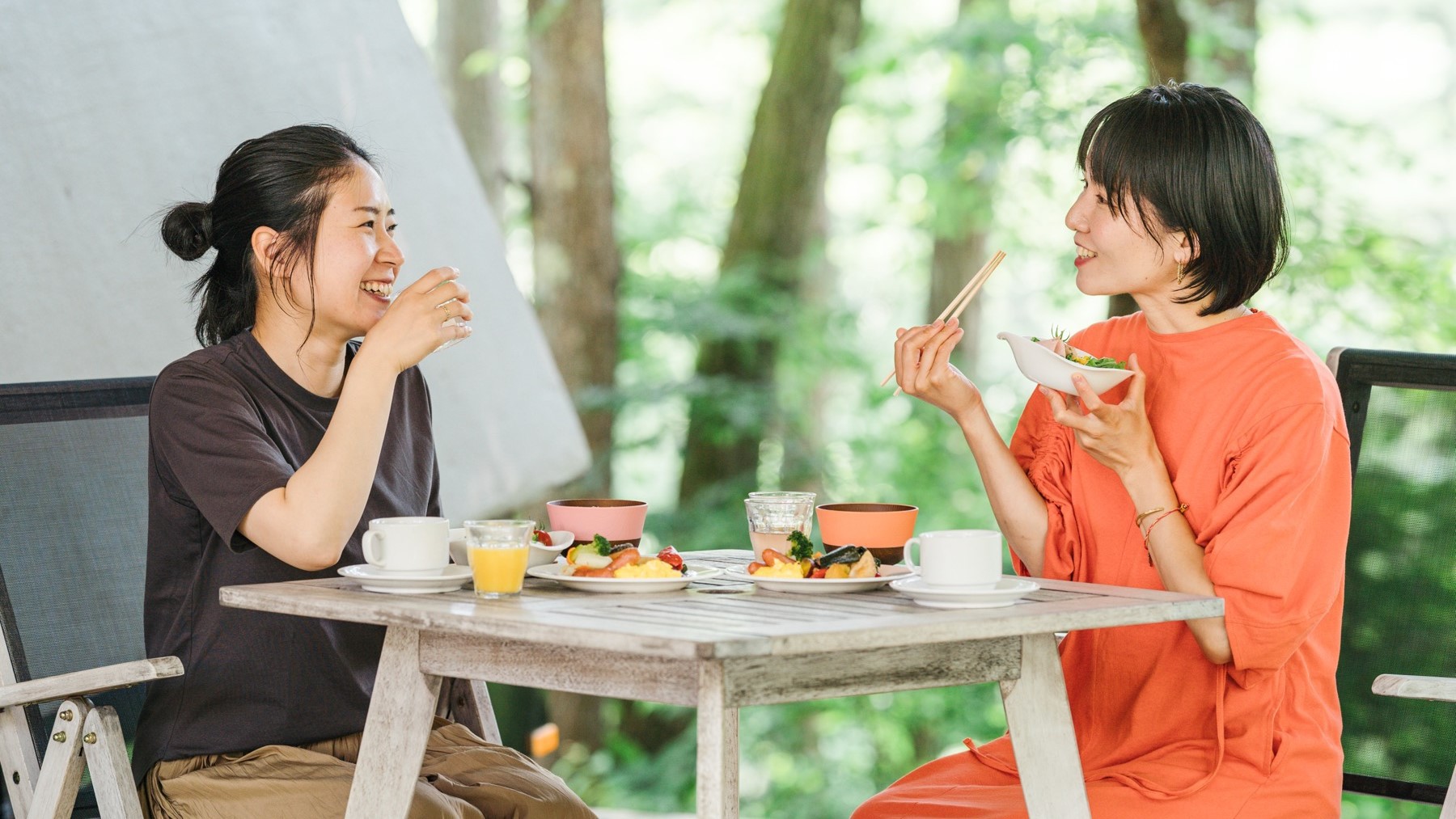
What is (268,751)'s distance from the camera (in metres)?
1.76

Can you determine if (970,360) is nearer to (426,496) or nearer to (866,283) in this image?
(866,283)

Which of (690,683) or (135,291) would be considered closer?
(690,683)

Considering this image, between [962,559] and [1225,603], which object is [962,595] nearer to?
[962,559]

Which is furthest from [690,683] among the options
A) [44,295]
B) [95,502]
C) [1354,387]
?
[44,295]

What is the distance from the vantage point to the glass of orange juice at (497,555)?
1.48 metres

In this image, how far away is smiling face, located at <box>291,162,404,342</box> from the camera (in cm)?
197

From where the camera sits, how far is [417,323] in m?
1.80

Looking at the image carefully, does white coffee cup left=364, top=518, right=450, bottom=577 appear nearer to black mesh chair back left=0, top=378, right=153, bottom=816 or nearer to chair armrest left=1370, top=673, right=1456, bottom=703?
black mesh chair back left=0, top=378, right=153, bottom=816

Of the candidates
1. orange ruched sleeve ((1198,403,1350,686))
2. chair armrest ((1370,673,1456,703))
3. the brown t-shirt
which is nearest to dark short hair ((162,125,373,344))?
the brown t-shirt

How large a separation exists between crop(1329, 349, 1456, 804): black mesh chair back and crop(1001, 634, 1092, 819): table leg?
2.92 ft

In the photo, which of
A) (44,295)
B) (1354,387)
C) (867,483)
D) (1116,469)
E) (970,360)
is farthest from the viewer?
(970,360)

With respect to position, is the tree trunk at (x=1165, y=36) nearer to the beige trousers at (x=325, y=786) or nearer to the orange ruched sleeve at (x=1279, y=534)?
the orange ruched sleeve at (x=1279, y=534)

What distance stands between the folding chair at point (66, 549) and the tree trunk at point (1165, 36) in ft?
8.42

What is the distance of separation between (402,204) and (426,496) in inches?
71.0
